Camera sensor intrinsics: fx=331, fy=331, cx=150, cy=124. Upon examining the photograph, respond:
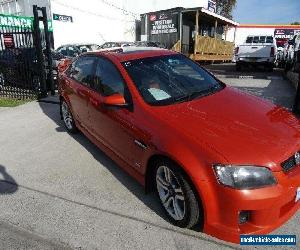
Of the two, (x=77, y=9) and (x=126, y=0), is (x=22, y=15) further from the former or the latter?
(x=126, y=0)

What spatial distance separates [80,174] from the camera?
4.62 m

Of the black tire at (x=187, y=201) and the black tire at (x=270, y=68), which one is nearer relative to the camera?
the black tire at (x=187, y=201)

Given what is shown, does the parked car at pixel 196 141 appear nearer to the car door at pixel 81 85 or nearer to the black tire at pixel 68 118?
the car door at pixel 81 85

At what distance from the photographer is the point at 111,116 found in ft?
13.5

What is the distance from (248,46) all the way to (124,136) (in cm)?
1433

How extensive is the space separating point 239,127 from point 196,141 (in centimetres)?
52

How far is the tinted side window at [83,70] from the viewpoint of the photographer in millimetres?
5015

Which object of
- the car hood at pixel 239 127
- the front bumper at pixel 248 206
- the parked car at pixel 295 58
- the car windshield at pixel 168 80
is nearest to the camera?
the front bumper at pixel 248 206

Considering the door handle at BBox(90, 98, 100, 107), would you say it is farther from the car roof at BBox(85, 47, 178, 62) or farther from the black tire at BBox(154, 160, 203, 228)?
the black tire at BBox(154, 160, 203, 228)

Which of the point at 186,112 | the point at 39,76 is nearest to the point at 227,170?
the point at 186,112

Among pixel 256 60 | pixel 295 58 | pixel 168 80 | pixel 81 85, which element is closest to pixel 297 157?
pixel 168 80

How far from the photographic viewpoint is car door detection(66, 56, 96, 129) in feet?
16.4

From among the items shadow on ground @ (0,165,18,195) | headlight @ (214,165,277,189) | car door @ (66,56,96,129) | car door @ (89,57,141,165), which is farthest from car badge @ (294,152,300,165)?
shadow on ground @ (0,165,18,195)

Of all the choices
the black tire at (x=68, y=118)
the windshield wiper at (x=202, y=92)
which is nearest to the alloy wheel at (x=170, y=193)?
the windshield wiper at (x=202, y=92)
